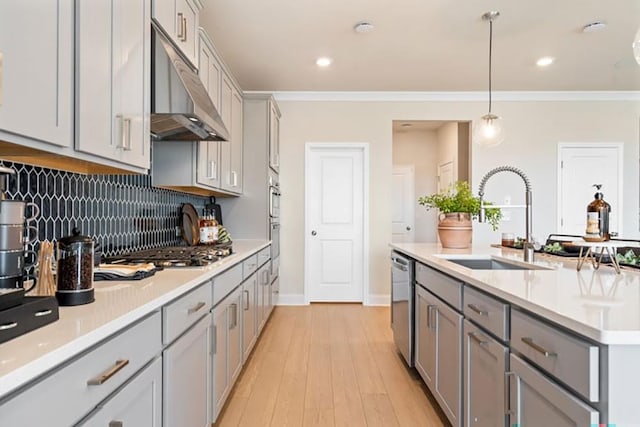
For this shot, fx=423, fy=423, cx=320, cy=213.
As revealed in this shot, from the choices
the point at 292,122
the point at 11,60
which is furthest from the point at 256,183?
the point at 11,60

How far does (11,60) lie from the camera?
106 cm

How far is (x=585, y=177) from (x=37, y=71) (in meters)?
5.92

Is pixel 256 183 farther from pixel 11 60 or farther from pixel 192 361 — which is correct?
pixel 11 60

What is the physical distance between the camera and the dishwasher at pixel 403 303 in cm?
292

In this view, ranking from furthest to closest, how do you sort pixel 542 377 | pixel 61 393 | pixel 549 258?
1. pixel 549 258
2. pixel 542 377
3. pixel 61 393

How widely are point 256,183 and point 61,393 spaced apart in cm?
367

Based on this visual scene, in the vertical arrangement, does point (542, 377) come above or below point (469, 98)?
below

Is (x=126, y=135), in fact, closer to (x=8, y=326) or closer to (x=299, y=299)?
(x=8, y=326)

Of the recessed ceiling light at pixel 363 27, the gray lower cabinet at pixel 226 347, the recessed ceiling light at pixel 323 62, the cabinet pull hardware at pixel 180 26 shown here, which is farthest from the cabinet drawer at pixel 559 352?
the recessed ceiling light at pixel 323 62

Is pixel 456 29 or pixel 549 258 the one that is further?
pixel 456 29

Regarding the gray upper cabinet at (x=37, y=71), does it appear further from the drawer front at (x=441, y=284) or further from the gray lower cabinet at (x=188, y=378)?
the drawer front at (x=441, y=284)

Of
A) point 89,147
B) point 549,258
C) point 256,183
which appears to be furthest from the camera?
point 256,183

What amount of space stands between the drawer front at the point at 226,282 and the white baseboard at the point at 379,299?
2.84 metres

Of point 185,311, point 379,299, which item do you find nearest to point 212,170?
point 185,311
